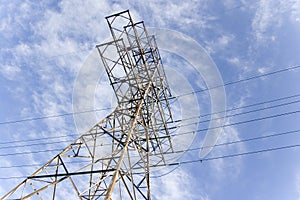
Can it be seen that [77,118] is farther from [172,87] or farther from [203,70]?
[203,70]

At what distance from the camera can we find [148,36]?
63.9 ft

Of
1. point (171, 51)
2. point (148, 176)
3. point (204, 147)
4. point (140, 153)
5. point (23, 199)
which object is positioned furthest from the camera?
point (171, 51)

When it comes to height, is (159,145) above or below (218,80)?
below

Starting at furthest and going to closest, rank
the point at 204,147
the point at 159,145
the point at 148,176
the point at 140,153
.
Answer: the point at 204,147 < the point at 159,145 < the point at 140,153 < the point at 148,176

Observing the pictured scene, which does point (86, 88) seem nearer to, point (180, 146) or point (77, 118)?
point (77, 118)

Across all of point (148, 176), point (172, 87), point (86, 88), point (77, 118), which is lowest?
Result: point (148, 176)

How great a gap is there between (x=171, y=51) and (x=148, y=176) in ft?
33.3

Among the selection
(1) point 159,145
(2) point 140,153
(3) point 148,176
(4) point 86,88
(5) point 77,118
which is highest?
(4) point 86,88

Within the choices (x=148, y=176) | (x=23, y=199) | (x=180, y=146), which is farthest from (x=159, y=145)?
(x=23, y=199)

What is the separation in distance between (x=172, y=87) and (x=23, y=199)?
538 inches

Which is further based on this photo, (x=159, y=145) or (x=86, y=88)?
(x=86, y=88)

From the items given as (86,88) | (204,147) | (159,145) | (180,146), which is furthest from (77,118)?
(204,147)

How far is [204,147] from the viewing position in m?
19.2

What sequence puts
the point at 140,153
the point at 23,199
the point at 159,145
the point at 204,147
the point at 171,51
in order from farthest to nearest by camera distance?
the point at 171,51, the point at 204,147, the point at 159,145, the point at 140,153, the point at 23,199
